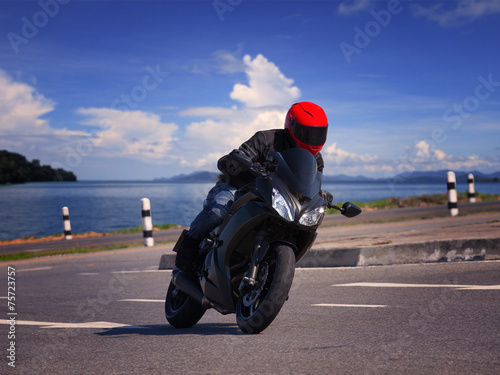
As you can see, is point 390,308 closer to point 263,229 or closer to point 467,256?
point 263,229

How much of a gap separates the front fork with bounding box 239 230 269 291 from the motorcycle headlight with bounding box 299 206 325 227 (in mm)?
309

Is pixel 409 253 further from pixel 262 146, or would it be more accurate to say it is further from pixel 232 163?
pixel 232 163

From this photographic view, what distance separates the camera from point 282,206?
158 inches

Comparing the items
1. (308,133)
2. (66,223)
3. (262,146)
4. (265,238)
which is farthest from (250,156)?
(66,223)

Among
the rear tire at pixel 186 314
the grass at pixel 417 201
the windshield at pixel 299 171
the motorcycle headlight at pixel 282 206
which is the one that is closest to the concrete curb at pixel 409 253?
the rear tire at pixel 186 314

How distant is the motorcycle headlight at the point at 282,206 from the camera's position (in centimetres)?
397

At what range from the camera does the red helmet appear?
4.61 metres

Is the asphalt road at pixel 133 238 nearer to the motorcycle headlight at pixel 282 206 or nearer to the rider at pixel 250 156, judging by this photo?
the rider at pixel 250 156

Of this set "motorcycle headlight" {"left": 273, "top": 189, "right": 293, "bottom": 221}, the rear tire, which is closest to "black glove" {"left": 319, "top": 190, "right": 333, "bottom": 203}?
"motorcycle headlight" {"left": 273, "top": 189, "right": 293, "bottom": 221}

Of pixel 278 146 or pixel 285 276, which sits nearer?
pixel 285 276

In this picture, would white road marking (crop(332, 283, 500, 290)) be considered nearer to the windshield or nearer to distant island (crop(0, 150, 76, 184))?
the windshield

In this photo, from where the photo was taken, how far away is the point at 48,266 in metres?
12.4

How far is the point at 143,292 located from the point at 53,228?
44639 mm

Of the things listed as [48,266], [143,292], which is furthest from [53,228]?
[143,292]
